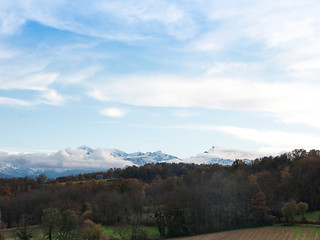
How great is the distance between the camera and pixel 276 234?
57.3m

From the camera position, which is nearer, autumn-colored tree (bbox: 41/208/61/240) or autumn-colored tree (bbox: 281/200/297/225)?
autumn-colored tree (bbox: 41/208/61/240)

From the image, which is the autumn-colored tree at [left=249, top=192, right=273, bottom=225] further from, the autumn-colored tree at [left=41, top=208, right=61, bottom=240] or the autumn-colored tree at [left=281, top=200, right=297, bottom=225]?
the autumn-colored tree at [left=41, top=208, right=61, bottom=240]

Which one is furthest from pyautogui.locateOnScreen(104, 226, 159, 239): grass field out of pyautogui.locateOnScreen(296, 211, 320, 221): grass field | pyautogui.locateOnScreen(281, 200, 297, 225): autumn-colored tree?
pyautogui.locateOnScreen(296, 211, 320, 221): grass field

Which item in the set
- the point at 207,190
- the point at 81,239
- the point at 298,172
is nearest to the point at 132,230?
the point at 81,239

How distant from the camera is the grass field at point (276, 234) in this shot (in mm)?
54166

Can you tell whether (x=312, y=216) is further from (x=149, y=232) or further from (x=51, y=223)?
(x=51, y=223)

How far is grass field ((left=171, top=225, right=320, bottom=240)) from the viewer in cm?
5417

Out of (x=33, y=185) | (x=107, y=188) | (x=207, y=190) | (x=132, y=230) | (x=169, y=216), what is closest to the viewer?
(x=132, y=230)

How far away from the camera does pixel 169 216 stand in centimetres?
7194

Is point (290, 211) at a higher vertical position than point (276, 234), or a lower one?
higher

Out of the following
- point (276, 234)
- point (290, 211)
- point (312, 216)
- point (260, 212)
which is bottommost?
point (276, 234)

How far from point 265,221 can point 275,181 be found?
1968cm

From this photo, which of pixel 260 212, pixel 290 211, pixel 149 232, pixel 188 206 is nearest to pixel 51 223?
pixel 149 232

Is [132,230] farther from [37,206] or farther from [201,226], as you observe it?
[37,206]
